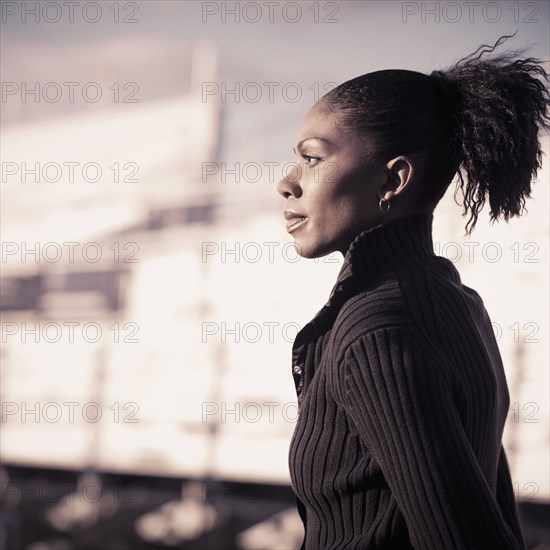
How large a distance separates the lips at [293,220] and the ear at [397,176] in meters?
0.09

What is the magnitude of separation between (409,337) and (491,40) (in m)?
1.80

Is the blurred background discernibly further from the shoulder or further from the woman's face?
the shoulder

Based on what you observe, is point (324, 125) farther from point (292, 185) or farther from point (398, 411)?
point (398, 411)

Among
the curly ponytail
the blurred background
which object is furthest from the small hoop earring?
the blurred background

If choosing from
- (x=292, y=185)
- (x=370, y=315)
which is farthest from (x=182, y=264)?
(x=370, y=315)

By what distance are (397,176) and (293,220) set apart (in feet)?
0.40

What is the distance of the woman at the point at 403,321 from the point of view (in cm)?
61

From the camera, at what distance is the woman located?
0.61 m

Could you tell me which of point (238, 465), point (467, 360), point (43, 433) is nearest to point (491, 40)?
point (467, 360)

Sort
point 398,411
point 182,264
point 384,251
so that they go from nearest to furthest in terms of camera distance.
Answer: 1. point 398,411
2. point 384,251
3. point 182,264

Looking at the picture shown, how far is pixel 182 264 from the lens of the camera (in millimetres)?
4891

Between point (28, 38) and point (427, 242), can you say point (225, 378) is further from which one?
point (427, 242)

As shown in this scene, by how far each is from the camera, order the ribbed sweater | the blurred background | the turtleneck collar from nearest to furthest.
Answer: the ribbed sweater → the turtleneck collar → the blurred background

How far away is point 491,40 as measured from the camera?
7.23ft
